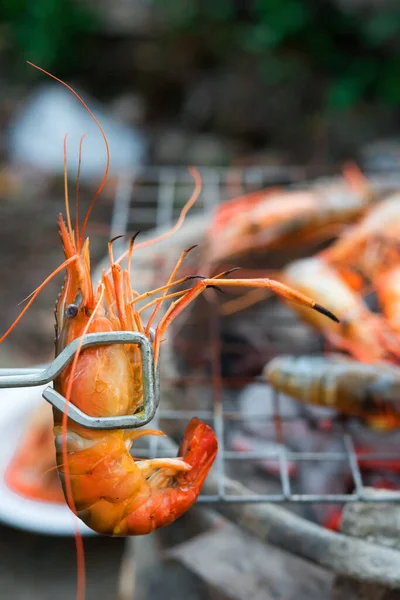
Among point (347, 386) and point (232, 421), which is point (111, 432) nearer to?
point (347, 386)

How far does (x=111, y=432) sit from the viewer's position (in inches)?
47.4

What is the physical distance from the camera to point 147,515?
1.23 metres

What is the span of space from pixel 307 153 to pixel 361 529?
13.5 feet

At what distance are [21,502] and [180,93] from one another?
4501mm

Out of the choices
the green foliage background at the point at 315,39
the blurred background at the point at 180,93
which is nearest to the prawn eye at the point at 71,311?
the blurred background at the point at 180,93

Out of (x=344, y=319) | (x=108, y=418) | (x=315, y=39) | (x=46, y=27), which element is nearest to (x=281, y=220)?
(x=344, y=319)

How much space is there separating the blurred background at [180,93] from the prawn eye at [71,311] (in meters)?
3.02

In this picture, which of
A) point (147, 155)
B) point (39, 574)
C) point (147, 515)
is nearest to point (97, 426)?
point (147, 515)

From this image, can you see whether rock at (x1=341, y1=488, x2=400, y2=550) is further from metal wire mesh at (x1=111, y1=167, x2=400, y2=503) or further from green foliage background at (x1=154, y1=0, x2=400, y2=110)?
green foliage background at (x1=154, y1=0, x2=400, y2=110)

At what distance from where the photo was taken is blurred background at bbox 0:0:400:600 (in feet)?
15.8

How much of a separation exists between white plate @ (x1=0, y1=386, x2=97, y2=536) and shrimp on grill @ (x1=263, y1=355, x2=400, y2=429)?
2.58ft

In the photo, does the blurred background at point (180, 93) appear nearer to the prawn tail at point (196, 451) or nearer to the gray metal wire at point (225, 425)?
the gray metal wire at point (225, 425)

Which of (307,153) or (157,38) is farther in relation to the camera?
(157,38)

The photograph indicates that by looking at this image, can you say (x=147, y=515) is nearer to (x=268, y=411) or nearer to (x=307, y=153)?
(x=268, y=411)
